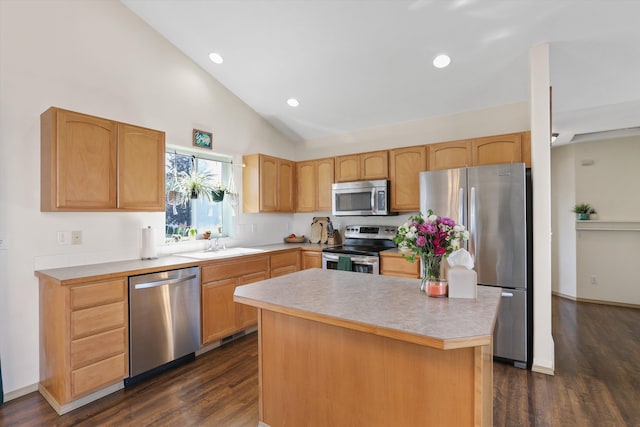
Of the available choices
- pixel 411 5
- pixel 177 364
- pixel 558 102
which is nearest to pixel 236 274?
pixel 177 364

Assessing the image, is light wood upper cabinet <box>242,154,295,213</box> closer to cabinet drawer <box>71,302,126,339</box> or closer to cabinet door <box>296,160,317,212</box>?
cabinet door <box>296,160,317,212</box>

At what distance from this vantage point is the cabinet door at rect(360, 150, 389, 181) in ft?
13.0

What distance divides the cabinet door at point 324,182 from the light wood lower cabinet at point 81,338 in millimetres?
2675

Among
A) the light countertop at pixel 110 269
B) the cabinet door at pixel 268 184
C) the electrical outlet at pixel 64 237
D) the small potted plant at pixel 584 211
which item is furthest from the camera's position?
the small potted plant at pixel 584 211

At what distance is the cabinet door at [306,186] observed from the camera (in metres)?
4.59

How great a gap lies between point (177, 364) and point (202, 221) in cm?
167

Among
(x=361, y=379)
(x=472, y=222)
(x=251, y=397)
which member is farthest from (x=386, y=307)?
(x=472, y=222)

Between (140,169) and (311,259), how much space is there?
227 cm

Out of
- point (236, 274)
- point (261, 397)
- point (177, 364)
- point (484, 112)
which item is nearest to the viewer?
point (261, 397)

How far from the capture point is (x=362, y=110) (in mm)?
4047

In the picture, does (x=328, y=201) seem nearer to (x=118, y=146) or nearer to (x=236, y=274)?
(x=236, y=274)

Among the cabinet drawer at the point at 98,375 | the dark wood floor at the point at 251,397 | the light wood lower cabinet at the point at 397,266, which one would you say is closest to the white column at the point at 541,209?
the dark wood floor at the point at 251,397

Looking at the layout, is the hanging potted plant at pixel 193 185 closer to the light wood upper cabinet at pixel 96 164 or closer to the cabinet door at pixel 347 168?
the light wood upper cabinet at pixel 96 164

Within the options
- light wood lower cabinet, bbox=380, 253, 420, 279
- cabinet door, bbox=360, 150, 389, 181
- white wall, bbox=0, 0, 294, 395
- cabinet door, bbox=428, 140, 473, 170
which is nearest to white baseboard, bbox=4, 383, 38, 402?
white wall, bbox=0, 0, 294, 395
